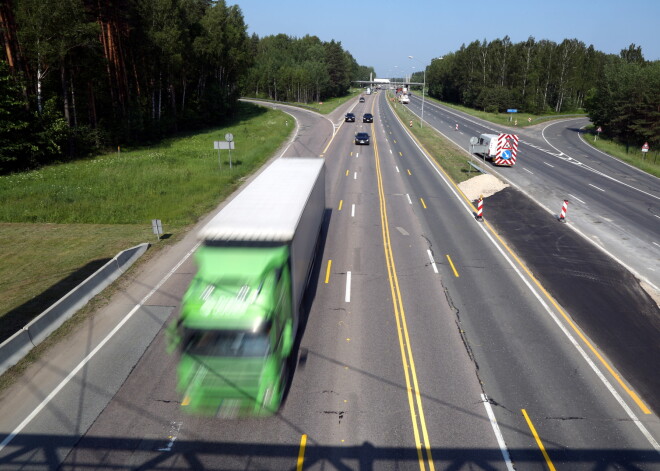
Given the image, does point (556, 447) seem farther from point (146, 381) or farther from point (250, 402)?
point (146, 381)

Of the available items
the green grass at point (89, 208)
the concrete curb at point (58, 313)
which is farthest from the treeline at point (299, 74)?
the concrete curb at point (58, 313)

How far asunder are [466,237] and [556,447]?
42.3ft

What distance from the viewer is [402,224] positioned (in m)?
22.6

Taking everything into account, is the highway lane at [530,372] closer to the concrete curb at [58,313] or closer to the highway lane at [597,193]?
the highway lane at [597,193]

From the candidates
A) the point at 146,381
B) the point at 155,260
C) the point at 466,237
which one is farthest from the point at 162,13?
the point at 146,381

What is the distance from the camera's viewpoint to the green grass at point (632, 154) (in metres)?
41.5

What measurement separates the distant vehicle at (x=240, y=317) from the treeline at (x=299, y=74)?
4414 inches

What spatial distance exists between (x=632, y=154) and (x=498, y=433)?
54.7m

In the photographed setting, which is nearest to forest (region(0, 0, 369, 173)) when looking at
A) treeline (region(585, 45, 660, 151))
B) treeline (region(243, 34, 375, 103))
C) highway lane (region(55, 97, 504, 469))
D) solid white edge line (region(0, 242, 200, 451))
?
solid white edge line (region(0, 242, 200, 451))

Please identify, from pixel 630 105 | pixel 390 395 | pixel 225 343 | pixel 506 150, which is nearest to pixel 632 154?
pixel 630 105

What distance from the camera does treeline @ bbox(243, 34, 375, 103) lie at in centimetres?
12281

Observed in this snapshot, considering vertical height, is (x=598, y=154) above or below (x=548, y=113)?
below

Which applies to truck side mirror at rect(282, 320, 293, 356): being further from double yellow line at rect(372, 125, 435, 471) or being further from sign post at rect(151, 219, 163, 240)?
sign post at rect(151, 219, 163, 240)

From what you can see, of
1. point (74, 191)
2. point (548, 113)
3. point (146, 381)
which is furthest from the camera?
point (548, 113)
